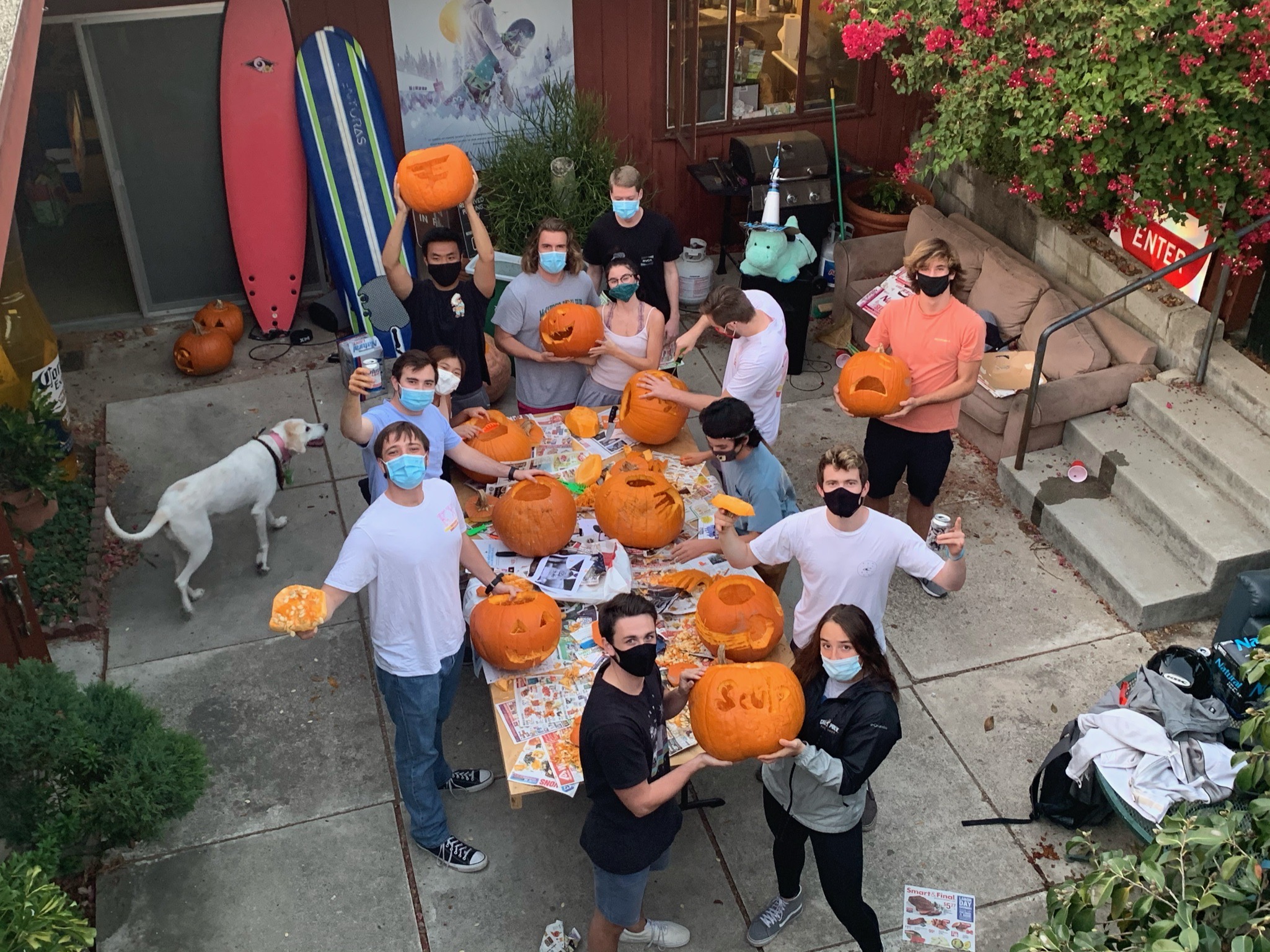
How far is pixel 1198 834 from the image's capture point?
94.1 inches

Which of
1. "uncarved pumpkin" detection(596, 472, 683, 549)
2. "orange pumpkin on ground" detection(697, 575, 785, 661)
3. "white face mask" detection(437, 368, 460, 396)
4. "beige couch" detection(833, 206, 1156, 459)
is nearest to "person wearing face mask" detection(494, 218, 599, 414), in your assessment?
"white face mask" detection(437, 368, 460, 396)

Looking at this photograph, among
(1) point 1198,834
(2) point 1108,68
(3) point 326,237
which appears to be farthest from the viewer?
(3) point 326,237

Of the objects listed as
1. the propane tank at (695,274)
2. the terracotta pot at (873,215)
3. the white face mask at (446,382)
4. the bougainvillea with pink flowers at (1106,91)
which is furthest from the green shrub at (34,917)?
the terracotta pot at (873,215)

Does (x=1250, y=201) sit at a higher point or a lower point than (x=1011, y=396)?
higher

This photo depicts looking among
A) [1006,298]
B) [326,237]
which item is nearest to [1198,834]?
[1006,298]

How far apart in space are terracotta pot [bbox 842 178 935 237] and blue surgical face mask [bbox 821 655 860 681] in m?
5.93

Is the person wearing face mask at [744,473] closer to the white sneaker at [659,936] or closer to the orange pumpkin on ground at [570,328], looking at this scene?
the orange pumpkin on ground at [570,328]

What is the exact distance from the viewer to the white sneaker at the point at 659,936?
15.4 ft

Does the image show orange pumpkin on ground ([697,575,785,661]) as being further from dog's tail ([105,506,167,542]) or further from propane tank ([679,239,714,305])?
propane tank ([679,239,714,305])

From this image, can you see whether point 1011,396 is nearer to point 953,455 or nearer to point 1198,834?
point 953,455

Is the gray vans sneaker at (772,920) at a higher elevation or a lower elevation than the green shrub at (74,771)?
lower

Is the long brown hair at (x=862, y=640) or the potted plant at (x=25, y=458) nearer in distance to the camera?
the long brown hair at (x=862, y=640)

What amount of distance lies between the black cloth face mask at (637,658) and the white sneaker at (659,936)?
1.50 metres

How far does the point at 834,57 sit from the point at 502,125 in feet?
10.1
